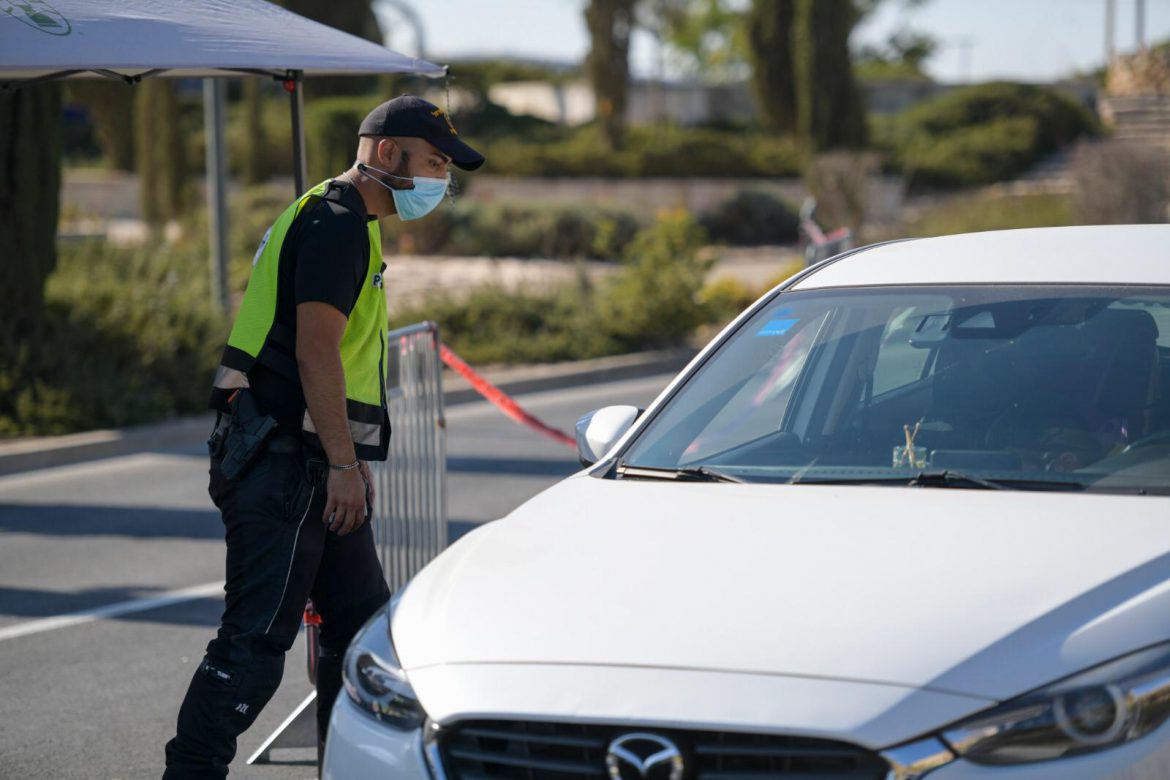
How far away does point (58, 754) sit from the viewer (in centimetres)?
498

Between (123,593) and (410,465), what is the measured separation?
2.57 meters

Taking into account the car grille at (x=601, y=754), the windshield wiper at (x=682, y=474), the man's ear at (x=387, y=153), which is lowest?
the car grille at (x=601, y=754)

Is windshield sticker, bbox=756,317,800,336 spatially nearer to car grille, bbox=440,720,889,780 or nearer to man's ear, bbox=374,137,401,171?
man's ear, bbox=374,137,401,171

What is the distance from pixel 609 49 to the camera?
42.6m

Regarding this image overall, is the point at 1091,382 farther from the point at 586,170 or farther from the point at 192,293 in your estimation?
the point at 586,170

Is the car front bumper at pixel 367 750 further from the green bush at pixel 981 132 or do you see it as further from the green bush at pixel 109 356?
the green bush at pixel 981 132

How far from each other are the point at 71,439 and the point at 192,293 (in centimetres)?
334

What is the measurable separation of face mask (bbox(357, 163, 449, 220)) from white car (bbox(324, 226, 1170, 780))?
769 millimetres

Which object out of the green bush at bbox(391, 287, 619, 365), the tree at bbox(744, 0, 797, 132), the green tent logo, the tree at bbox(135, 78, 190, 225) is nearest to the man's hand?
the green tent logo

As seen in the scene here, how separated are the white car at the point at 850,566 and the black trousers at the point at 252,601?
553 mm

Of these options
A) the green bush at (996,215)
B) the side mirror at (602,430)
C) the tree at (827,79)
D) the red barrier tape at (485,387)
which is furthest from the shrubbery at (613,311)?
the tree at (827,79)

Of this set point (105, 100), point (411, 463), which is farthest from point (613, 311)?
point (411, 463)

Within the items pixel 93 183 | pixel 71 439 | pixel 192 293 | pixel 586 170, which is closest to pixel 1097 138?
pixel 586 170

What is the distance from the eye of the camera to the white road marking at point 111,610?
6562mm
